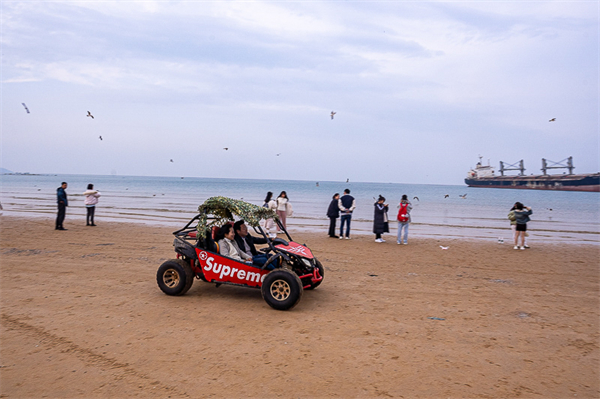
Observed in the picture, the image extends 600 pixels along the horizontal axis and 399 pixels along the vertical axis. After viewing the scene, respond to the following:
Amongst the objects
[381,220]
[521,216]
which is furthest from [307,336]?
[521,216]

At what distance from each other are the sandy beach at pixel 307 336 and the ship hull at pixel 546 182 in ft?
302

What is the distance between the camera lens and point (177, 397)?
3770 mm

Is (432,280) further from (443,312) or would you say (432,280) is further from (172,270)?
(172,270)

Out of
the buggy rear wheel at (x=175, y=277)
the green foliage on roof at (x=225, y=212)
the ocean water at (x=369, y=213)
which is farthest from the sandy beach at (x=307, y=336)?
the ocean water at (x=369, y=213)

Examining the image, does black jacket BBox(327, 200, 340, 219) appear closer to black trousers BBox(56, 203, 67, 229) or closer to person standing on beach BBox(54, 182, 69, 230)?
person standing on beach BBox(54, 182, 69, 230)

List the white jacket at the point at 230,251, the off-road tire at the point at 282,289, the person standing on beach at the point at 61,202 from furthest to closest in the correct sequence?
the person standing on beach at the point at 61,202 → the white jacket at the point at 230,251 → the off-road tire at the point at 282,289

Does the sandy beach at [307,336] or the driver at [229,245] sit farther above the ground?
the driver at [229,245]

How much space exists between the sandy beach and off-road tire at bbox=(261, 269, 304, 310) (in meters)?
0.19

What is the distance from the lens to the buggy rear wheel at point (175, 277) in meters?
6.94

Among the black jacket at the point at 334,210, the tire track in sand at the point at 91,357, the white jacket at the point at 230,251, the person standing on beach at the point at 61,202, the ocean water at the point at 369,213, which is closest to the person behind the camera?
the tire track in sand at the point at 91,357

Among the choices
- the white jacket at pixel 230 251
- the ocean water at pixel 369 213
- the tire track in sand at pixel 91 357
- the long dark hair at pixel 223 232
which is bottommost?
the tire track in sand at pixel 91 357

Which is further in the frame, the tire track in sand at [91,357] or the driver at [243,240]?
the driver at [243,240]

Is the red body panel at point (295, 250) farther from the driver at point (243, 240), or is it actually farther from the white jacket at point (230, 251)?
the white jacket at point (230, 251)

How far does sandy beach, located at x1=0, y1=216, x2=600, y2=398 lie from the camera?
405 centimetres
